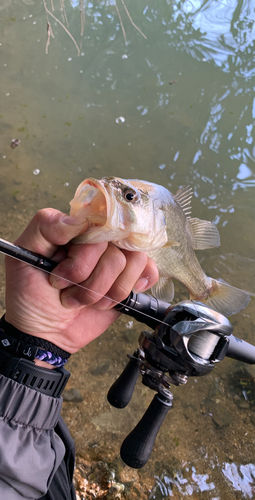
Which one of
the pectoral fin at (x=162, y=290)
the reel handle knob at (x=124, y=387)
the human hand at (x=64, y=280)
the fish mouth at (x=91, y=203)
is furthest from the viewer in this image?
the pectoral fin at (x=162, y=290)

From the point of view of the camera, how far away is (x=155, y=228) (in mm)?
896

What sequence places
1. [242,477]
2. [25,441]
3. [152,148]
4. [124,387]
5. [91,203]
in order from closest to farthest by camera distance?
[91,203]
[25,441]
[124,387]
[242,477]
[152,148]

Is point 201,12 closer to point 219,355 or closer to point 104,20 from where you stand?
point 104,20

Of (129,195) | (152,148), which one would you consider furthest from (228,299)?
(152,148)

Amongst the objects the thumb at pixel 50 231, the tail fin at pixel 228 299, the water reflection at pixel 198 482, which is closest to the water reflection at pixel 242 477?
the water reflection at pixel 198 482

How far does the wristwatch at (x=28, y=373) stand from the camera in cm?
88

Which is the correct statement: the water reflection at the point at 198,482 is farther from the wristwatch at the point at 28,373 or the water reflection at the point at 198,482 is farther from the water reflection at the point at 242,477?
the wristwatch at the point at 28,373

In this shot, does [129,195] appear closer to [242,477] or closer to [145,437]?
[145,437]

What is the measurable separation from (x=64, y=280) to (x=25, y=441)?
44 cm

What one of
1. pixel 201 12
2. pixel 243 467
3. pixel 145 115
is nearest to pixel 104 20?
pixel 201 12

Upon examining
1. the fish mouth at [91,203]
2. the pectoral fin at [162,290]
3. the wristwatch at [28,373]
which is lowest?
the wristwatch at [28,373]

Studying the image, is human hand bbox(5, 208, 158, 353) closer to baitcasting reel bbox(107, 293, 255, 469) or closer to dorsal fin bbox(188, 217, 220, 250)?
baitcasting reel bbox(107, 293, 255, 469)

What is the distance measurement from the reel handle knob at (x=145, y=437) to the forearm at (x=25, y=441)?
22cm

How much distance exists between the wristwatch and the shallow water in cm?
Answer: 69
